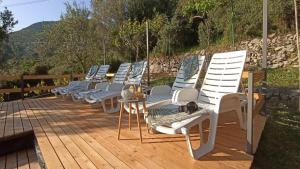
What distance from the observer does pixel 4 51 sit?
48.7 feet

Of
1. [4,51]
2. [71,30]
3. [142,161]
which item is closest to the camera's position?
[142,161]

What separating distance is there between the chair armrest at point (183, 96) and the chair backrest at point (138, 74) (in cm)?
293

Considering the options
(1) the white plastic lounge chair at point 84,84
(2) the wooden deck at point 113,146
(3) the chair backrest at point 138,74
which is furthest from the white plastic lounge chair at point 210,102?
(1) the white plastic lounge chair at point 84,84

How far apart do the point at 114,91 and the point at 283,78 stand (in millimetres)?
5465

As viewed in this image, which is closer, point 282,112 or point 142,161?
point 142,161

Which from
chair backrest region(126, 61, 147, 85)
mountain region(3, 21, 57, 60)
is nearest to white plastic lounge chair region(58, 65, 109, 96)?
chair backrest region(126, 61, 147, 85)

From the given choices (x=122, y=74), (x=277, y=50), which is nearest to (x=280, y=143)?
(x=122, y=74)

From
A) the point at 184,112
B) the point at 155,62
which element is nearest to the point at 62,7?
the point at 155,62

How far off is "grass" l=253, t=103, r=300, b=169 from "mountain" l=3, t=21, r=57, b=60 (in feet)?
38.6

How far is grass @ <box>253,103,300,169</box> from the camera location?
12.9ft

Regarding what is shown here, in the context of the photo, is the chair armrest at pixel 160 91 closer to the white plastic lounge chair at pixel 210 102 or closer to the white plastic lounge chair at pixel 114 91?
the white plastic lounge chair at pixel 210 102

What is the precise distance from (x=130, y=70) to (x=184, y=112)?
13.6 ft

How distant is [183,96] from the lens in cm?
402

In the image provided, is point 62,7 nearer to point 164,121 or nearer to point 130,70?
point 130,70
